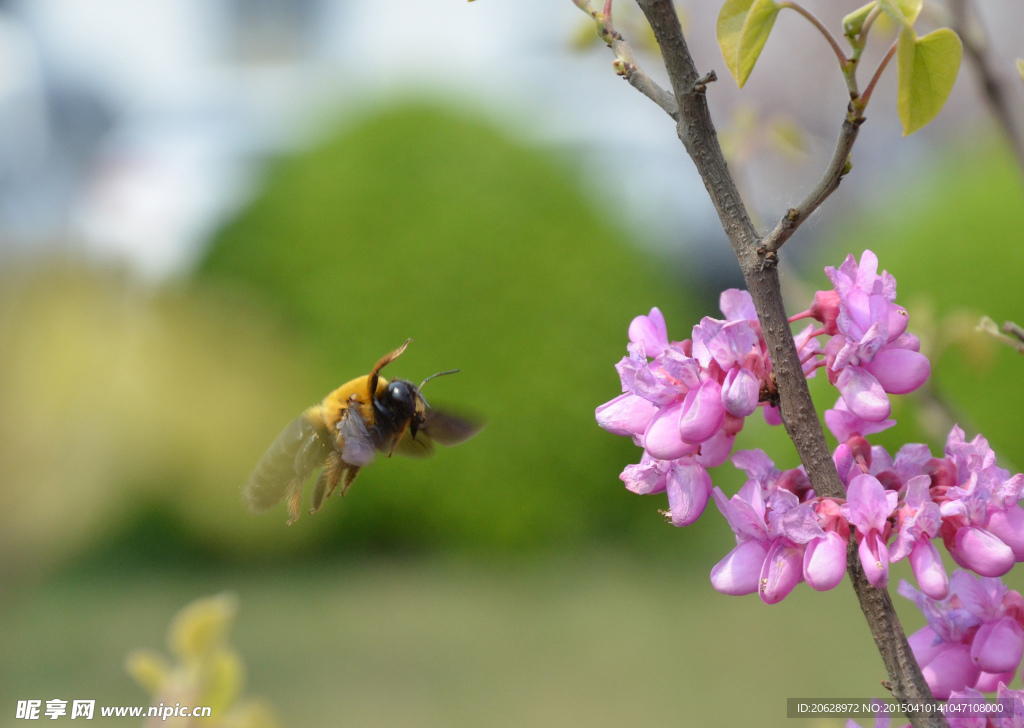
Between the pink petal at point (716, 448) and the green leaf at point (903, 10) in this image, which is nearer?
the green leaf at point (903, 10)

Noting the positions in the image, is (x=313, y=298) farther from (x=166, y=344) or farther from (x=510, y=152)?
(x=510, y=152)

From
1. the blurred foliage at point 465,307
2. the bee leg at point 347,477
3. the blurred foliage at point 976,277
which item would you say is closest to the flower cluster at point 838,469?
the bee leg at point 347,477

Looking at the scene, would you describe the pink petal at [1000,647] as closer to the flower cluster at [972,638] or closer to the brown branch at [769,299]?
the flower cluster at [972,638]

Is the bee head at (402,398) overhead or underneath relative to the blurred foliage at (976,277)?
underneath

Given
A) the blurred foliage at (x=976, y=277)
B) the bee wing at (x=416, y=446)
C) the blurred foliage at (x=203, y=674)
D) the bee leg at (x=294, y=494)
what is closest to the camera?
the blurred foliage at (x=203, y=674)

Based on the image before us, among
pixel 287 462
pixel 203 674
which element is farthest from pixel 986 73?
pixel 203 674

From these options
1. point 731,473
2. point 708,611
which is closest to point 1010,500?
point 708,611
